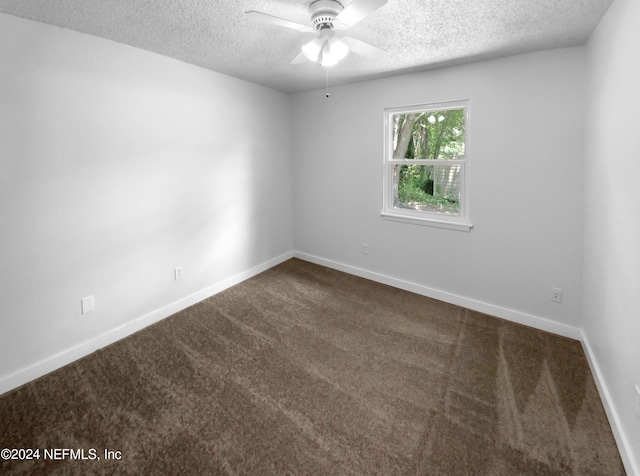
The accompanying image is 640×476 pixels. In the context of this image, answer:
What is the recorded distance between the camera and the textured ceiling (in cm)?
180

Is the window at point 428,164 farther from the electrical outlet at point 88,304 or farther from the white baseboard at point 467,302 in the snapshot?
the electrical outlet at point 88,304

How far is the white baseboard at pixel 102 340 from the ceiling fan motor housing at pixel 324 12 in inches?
108

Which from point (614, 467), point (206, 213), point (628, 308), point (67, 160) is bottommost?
point (614, 467)

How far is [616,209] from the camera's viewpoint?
1697mm

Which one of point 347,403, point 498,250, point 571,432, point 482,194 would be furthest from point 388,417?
point 482,194

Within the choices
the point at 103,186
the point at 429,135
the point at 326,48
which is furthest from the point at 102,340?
the point at 429,135

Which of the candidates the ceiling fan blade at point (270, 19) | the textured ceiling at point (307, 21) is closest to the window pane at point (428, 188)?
the textured ceiling at point (307, 21)

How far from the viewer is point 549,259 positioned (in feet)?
8.56

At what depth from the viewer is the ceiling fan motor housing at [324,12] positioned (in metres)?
1.73

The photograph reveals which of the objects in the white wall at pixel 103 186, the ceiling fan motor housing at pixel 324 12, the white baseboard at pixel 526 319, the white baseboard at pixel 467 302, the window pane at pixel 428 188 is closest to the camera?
the white baseboard at pixel 526 319

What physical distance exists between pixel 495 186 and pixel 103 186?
3425mm

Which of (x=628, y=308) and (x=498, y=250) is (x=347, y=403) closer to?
(x=628, y=308)

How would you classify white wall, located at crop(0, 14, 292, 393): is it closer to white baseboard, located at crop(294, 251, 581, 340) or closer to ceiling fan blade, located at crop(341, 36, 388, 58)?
white baseboard, located at crop(294, 251, 581, 340)

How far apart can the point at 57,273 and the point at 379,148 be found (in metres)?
3.24
